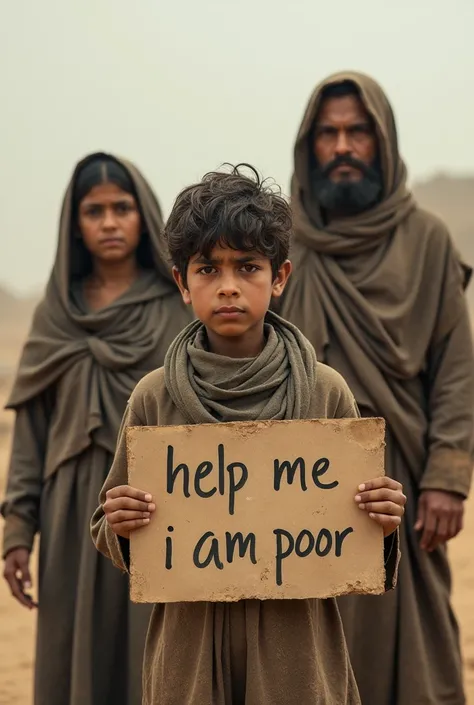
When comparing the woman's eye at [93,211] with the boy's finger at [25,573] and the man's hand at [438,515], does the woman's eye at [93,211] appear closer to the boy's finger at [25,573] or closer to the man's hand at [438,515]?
the boy's finger at [25,573]

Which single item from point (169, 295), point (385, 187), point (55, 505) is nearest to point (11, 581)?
point (55, 505)

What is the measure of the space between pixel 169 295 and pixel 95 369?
0.43 m

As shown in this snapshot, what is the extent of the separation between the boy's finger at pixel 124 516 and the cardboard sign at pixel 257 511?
33mm

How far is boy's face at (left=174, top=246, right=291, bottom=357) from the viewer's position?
2.90 meters

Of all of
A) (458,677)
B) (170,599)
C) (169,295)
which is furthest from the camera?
(169,295)

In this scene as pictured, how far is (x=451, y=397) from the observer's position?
4.75 meters

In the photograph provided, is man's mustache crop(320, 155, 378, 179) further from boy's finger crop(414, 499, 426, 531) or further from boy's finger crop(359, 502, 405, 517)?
boy's finger crop(359, 502, 405, 517)

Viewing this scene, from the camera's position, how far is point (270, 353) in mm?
2904

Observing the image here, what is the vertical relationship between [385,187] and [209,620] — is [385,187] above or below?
above

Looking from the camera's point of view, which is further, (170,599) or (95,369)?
(95,369)

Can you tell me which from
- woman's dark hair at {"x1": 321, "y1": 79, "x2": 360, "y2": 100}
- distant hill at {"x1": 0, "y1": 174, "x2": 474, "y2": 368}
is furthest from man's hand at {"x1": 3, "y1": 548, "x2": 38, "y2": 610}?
distant hill at {"x1": 0, "y1": 174, "x2": 474, "y2": 368}

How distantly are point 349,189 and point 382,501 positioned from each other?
2.34 m

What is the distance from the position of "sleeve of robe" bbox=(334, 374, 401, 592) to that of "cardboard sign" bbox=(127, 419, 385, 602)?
15cm

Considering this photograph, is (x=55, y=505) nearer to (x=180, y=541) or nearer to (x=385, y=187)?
(x=385, y=187)
